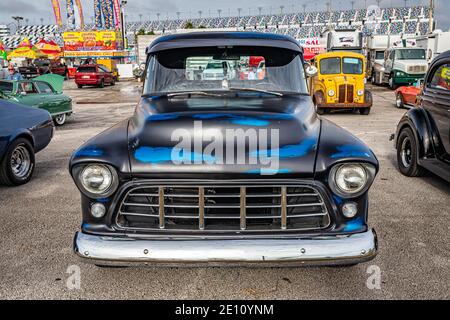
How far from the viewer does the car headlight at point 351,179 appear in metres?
2.78

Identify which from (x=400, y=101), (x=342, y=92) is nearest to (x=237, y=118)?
(x=342, y=92)

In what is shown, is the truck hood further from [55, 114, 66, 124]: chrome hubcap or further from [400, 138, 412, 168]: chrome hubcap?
[55, 114, 66, 124]: chrome hubcap

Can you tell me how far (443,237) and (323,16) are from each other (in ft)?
302

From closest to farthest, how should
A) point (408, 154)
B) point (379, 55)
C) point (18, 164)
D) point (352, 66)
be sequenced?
1. point (18, 164)
2. point (408, 154)
3. point (352, 66)
4. point (379, 55)

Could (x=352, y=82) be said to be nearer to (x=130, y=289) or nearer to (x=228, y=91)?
(x=228, y=91)

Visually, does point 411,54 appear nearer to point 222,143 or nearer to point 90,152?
point 222,143

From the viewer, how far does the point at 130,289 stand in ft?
10.4

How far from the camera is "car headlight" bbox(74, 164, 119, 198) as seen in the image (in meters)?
2.80

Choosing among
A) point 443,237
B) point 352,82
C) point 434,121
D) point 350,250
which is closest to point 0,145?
point 350,250

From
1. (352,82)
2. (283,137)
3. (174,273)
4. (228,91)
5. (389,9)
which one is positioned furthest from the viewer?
(389,9)

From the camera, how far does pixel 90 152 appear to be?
2811mm

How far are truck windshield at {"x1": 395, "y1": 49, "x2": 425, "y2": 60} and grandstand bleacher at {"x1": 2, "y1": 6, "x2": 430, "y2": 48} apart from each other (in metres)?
45.2

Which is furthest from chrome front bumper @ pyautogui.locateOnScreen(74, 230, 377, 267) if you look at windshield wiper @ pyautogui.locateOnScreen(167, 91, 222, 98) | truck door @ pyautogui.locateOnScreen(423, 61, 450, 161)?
truck door @ pyautogui.locateOnScreen(423, 61, 450, 161)

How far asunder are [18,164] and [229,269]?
4132 mm
